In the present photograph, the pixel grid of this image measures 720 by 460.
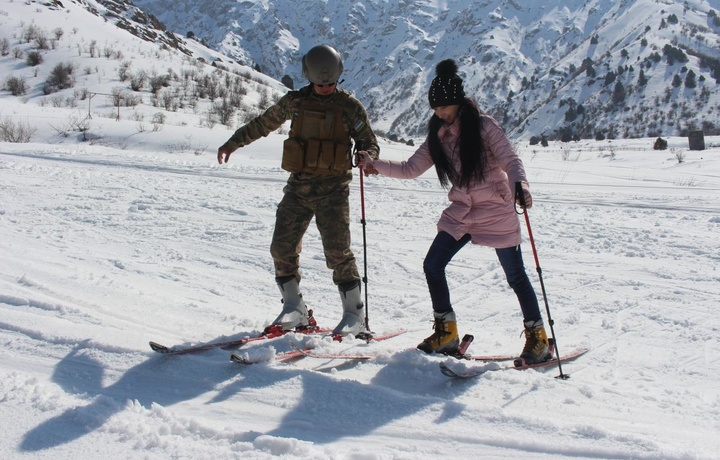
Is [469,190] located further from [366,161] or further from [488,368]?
[488,368]

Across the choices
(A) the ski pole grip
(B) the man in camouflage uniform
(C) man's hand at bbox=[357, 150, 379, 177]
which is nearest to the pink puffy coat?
(A) the ski pole grip

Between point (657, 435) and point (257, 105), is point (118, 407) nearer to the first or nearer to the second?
point (657, 435)

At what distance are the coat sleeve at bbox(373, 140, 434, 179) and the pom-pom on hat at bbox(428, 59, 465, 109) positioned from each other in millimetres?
377

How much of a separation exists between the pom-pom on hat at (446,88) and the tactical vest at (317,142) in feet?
2.33

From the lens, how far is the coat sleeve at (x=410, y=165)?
3.90 m

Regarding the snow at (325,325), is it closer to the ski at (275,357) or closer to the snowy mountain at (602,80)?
the ski at (275,357)

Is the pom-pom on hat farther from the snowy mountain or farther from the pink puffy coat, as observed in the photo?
the snowy mountain

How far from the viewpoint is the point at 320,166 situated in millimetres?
3953

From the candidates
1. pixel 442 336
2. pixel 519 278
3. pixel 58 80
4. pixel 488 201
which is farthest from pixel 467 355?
pixel 58 80

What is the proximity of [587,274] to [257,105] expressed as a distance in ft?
76.8

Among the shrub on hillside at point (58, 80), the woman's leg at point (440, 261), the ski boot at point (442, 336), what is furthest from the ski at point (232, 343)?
the shrub on hillside at point (58, 80)

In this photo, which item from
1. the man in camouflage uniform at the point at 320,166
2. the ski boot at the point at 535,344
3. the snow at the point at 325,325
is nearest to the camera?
the snow at the point at 325,325

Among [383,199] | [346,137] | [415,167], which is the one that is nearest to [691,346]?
[415,167]

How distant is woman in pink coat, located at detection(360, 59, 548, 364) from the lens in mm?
3586
